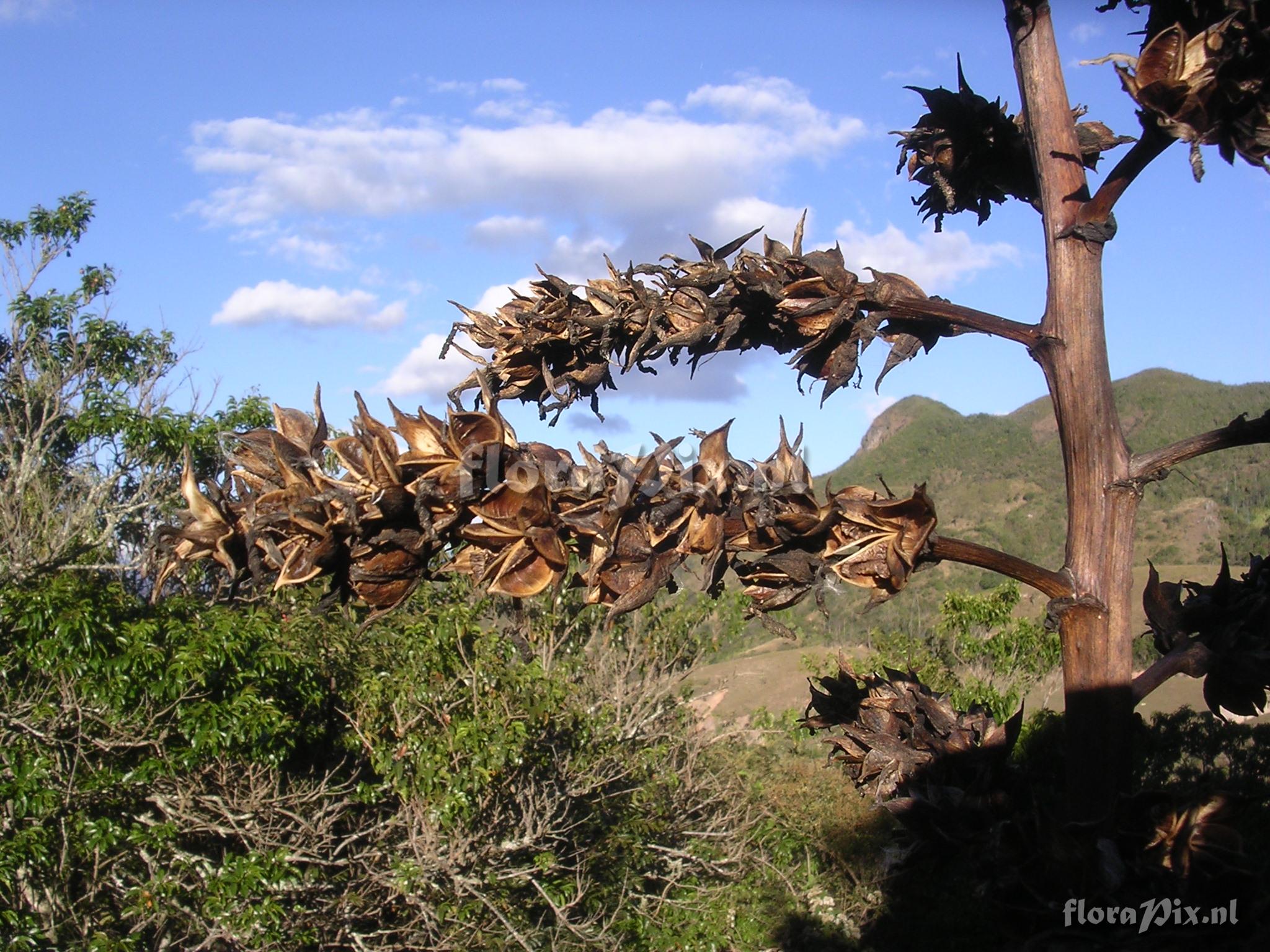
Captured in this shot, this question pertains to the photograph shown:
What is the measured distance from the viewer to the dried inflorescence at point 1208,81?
1.49 m

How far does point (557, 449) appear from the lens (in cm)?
134

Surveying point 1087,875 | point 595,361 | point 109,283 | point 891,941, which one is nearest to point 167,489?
point 109,283

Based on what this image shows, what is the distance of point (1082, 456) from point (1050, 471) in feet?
146

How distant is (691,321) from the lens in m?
1.73

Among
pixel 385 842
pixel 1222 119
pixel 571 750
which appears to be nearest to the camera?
pixel 1222 119

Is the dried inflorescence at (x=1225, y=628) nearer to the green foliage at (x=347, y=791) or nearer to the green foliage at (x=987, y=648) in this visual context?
the green foliage at (x=347, y=791)

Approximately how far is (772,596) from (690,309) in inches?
21.4

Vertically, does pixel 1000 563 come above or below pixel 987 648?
above

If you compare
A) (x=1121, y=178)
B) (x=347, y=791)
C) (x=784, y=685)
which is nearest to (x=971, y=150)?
(x=1121, y=178)

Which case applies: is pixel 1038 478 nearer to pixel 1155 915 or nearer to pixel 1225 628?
pixel 1225 628

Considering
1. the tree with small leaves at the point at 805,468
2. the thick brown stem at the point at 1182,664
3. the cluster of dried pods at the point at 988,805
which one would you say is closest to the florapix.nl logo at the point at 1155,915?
the cluster of dried pods at the point at 988,805

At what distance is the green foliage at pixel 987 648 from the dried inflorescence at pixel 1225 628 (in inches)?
500

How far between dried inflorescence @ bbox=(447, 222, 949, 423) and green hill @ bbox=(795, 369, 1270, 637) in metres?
19.3

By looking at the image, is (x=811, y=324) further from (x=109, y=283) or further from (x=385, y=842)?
(x=109, y=283)
